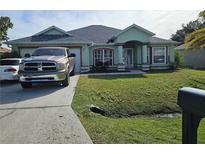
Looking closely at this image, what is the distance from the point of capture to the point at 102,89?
1388 cm

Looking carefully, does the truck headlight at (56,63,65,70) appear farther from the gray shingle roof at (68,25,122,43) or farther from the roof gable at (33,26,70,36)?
the gray shingle roof at (68,25,122,43)

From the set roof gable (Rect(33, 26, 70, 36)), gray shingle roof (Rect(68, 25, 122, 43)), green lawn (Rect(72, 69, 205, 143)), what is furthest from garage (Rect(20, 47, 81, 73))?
green lawn (Rect(72, 69, 205, 143))

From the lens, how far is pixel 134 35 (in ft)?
89.2

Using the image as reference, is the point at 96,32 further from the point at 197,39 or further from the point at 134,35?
the point at 197,39

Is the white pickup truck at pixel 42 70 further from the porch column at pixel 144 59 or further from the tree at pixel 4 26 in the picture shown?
the tree at pixel 4 26

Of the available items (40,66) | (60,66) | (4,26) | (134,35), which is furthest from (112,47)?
(4,26)

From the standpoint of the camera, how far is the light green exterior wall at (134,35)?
2705 cm

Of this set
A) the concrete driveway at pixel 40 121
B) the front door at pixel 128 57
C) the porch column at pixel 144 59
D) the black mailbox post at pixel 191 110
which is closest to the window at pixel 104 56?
the front door at pixel 128 57

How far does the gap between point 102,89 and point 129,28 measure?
14307 millimetres

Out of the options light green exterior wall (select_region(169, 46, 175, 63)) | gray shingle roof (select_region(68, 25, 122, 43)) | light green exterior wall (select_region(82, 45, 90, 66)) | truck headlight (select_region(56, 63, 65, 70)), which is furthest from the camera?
gray shingle roof (select_region(68, 25, 122, 43))

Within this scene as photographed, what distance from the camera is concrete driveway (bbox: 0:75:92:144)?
594cm

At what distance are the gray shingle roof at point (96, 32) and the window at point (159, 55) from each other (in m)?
5.04

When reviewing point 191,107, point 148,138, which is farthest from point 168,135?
point 191,107
